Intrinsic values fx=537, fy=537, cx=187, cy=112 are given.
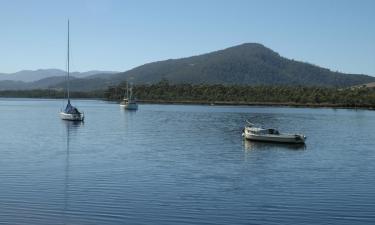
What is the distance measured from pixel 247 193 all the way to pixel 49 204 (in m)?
10.8

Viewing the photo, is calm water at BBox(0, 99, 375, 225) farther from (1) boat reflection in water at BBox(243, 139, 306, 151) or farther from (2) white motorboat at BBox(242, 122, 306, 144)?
(2) white motorboat at BBox(242, 122, 306, 144)

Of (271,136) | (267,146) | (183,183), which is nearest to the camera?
(183,183)

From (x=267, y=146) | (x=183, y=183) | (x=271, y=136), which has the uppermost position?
(x=271, y=136)

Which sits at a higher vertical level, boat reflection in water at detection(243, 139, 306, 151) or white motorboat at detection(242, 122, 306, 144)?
white motorboat at detection(242, 122, 306, 144)

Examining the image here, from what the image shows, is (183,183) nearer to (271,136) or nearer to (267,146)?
(267,146)

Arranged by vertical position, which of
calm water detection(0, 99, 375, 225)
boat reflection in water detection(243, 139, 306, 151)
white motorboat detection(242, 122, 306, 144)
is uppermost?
white motorboat detection(242, 122, 306, 144)

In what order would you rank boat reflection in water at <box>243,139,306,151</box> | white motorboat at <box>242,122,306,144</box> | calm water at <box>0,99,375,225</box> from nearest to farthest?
calm water at <box>0,99,375,225</box>, boat reflection in water at <box>243,139,306,151</box>, white motorboat at <box>242,122,306,144</box>

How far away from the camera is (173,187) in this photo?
3133 cm

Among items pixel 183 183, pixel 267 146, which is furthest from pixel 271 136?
pixel 183 183

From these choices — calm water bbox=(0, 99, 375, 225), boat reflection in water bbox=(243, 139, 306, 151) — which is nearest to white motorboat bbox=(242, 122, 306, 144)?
boat reflection in water bbox=(243, 139, 306, 151)

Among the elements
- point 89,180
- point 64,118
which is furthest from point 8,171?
point 64,118

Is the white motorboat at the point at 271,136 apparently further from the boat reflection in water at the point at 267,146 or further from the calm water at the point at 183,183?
the calm water at the point at 183,183

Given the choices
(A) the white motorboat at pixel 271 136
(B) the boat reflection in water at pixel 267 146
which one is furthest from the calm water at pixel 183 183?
(A) the white motorboat at pixel 271 136

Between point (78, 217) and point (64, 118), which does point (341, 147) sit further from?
point (64, 118)
